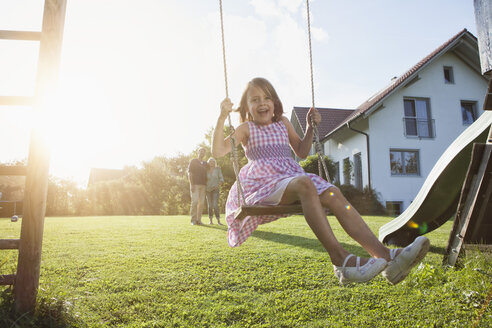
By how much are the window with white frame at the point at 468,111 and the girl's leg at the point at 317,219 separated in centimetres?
1922

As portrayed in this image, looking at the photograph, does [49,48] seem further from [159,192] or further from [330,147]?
[159,192]

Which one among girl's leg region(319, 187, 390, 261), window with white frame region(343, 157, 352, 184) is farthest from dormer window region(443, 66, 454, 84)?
girl's leg region(319, 187, 390, 261)

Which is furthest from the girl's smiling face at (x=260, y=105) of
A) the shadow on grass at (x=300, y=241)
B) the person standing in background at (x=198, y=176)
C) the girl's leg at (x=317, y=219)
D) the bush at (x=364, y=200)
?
the bush at (x=364, y=200)

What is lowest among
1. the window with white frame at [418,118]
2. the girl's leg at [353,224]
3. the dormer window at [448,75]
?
the girl's leg at [353,224]

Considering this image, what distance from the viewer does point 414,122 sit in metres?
17.9

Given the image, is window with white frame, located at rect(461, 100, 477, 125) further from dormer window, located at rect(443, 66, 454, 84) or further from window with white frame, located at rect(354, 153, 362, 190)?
window with white frame, located at rect(354, 153, 362, 190)

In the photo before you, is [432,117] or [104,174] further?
[104,174]

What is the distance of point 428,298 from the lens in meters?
3.17

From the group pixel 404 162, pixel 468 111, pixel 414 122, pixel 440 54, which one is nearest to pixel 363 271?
pixel 404 162

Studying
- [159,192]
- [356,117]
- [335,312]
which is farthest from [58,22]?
[159,192]

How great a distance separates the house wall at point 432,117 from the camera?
16.9 meters

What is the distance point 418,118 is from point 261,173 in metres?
17.2

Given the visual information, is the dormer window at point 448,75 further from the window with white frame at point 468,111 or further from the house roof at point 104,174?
the house roof at point 104,174

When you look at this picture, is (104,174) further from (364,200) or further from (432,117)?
(432,117)
